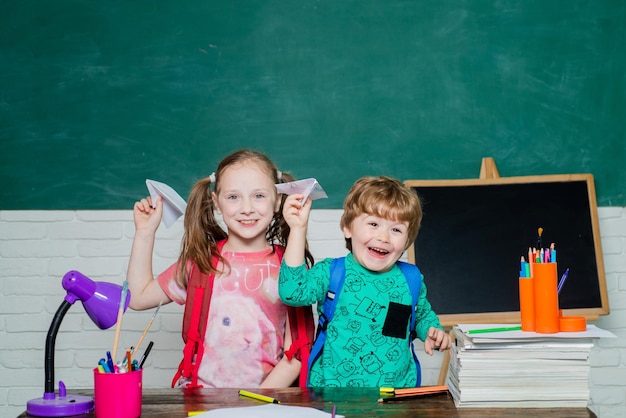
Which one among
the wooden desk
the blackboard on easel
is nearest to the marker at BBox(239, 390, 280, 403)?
the wooden desk

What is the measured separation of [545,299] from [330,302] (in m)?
0.57

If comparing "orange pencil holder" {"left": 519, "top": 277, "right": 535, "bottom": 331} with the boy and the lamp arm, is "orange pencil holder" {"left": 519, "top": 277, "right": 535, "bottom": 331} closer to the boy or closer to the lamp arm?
the boy

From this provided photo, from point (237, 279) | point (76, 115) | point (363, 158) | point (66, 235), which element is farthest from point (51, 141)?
point (237, 279)

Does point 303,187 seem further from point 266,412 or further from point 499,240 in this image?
point 499,240

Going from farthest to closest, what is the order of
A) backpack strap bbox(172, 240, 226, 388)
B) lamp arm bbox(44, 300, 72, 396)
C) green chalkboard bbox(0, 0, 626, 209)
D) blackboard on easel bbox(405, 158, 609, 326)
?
green chalkboard bbox(0, 0, 626, 209) → blackboard on easel bbox(405, 158, 609, 326) → backpack strap bbox(172, 240, 226, 388) → lamp arm bbox(44, 300, 72, 396)

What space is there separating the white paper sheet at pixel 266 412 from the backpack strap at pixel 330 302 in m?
0.52

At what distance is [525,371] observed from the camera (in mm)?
1485

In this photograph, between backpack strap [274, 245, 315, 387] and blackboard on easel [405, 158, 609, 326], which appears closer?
backpack strap [274, 245, 315, 387]

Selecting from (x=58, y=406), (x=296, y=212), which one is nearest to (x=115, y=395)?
(x=58, y=406)

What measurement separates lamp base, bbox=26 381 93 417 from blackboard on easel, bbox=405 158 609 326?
1781 mm

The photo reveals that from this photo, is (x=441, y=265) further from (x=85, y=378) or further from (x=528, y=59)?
(x=85, y=378)

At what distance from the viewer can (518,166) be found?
334 centimetres

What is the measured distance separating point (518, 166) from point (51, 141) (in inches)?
78.1

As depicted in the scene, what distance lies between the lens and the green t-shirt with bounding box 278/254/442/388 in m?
1.88
